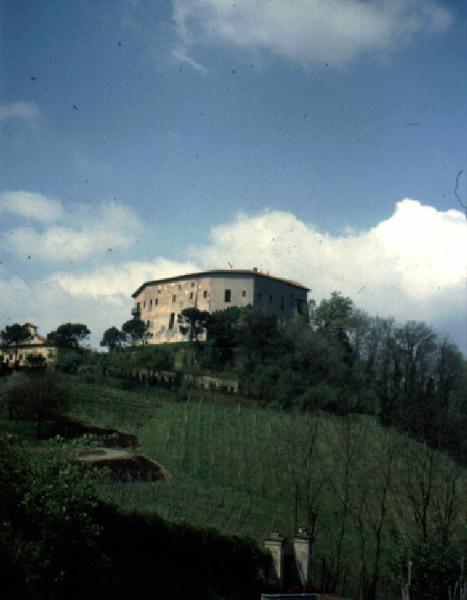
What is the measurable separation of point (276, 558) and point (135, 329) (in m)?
74.8

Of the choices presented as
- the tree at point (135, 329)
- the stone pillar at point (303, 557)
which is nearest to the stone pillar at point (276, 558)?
the stone pillar at point (303, 557)

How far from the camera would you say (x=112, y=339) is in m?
93.2

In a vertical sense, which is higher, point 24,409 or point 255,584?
point 24,409

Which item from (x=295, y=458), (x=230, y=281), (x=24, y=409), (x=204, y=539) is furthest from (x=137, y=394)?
(x=204, y=539)

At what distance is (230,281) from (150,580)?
3108 inches

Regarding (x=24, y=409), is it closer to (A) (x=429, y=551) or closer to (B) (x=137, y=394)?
(B) (x=137, y=394)

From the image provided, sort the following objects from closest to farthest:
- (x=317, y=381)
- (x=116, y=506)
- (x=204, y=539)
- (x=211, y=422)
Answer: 1. (x=116, y=506)
2. (x=204, y=539)
3. (x=211, y=422)
4. (x=317, y=381)

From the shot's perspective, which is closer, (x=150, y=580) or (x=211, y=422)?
A: (x=150, y=580)

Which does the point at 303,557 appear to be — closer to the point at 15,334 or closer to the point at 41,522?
the point at 41,522

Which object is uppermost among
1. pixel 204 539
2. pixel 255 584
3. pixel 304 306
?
pixel 304 306

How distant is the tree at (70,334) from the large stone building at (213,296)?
12.3m

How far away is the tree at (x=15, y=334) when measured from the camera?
87000mm

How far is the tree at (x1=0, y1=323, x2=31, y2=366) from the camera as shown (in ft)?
285

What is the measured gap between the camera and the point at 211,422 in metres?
54.4
